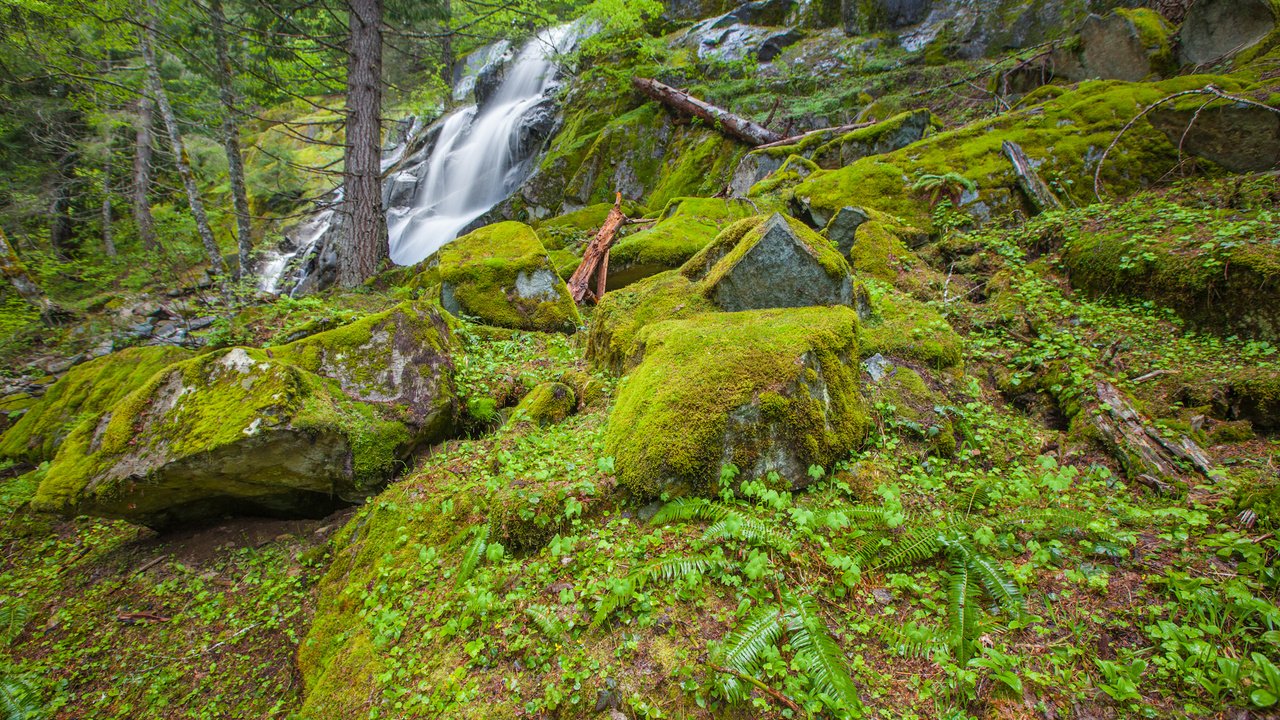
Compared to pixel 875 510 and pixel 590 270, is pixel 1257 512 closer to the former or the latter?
pixel 875 510

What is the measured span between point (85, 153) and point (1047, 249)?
79.5 feet

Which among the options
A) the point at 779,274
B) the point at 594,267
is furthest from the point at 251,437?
the point at 594,267

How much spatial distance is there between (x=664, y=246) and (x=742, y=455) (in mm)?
5229

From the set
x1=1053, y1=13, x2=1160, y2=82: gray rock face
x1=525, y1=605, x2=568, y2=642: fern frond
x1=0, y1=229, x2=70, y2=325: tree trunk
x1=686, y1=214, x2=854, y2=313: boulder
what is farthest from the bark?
x1=0, y1=229, x2=70, y2=325: tree trunk

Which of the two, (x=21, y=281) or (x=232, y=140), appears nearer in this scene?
(x=21, y=281)

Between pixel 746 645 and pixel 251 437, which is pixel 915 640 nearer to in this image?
pixel 746 645

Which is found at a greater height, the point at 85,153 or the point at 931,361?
the point at 85,153

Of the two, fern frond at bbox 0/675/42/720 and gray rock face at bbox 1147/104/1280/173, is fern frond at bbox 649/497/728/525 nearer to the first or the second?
fern frond at bbox 0/675/42/720

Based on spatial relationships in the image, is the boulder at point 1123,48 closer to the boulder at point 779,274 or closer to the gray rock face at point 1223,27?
the gray rock face at point 1223,27

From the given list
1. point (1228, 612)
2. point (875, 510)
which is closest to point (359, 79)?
point (875, 510)

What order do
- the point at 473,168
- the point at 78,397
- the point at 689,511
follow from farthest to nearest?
the point at 473,168, the point at 78,397, the point at 689,511

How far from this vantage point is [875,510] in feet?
8.80

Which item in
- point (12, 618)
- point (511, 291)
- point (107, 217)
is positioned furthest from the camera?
point (107, 217)

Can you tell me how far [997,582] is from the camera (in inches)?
90.1
